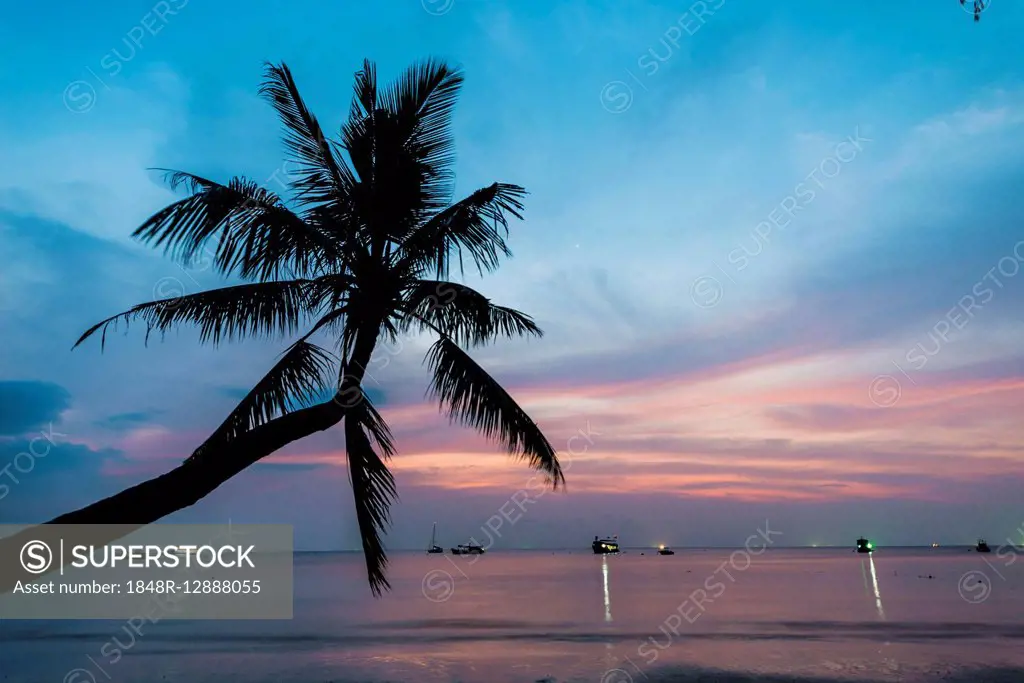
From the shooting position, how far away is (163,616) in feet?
146

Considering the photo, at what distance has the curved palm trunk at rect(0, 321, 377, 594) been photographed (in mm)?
3662

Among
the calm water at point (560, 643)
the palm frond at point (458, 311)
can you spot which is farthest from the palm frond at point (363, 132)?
the calm water at point (560, 643)

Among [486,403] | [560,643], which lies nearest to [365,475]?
[486,403]

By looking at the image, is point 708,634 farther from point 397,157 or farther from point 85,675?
point 397,157

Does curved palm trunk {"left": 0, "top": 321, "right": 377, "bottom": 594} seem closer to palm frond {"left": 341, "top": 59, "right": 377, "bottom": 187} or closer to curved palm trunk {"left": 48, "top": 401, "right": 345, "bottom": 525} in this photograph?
curved palm trunk {"left": 48, "top": 401, "right": 345, "bottom": 525}

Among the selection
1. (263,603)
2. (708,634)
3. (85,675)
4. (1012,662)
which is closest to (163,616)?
(263,603)

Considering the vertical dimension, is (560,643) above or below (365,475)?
below

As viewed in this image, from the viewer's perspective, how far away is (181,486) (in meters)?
4.15

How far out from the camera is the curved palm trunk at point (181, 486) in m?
3.66

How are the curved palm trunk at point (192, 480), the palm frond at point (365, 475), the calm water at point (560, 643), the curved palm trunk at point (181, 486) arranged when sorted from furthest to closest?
the calm water at point (560, 643) < the palm frond at point (365, 475) < the curved palm trunk at point (192, 480) < the curved palm trunk at point (181, 486)

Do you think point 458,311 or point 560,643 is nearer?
point 458,311

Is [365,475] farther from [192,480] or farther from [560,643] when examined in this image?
[560,643]

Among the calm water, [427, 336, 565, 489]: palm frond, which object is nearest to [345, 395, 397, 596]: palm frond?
[427, 336, 565, 489]: palm frond

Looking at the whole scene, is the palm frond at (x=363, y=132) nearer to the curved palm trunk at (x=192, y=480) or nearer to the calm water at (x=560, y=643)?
the curved palm trunk at (x=192, y=480)
